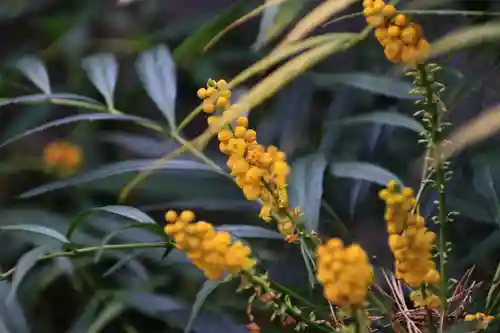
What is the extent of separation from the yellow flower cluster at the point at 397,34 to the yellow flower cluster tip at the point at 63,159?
0.53 metres

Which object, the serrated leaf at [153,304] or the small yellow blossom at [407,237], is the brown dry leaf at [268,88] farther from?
the serrated leaf at [153,304]

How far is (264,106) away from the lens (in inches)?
30.5

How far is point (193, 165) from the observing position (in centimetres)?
56

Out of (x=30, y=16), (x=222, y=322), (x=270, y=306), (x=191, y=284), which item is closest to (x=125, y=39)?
(x=30, y=16)

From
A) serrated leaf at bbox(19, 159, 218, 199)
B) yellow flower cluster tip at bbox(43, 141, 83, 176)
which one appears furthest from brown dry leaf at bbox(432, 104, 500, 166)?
yellow flower cluster tip at bbox(43, 141, 83, 176)

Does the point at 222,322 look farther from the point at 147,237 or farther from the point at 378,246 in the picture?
the point at 378,246

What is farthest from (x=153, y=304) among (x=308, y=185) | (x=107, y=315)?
(x=308, y=185)

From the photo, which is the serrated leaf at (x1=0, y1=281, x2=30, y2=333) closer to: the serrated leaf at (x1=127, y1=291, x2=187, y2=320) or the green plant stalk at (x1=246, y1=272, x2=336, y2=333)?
the serrated leaf at (x1=127, y1=291, x2=187, y2=320)

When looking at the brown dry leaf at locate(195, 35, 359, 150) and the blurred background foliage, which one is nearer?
the brown dry leaf at locate(195, 35, 359, 150)

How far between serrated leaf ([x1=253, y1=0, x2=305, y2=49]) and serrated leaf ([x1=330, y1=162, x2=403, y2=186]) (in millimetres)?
114

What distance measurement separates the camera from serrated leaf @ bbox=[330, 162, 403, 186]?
52 centimetres

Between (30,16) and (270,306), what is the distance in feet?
2.33

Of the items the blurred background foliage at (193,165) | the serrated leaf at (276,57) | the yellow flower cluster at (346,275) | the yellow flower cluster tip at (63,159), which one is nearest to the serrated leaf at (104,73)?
the blurred background foliage at (193,165)

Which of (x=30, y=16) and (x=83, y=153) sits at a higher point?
(x=30, y=16)
